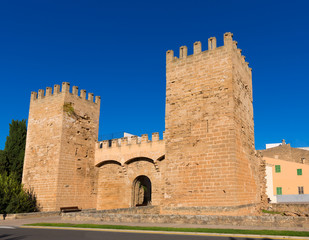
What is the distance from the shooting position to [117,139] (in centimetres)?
1902

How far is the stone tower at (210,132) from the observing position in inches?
448

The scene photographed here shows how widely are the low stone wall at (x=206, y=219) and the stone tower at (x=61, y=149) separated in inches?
213

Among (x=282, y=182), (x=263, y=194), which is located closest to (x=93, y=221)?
(x=263, y=194)

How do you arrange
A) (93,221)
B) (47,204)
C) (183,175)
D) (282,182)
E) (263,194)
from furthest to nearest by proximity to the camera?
1. (282,182)
2. (47,204)
3. (263,194)
4. (183,175)
5. (93,221)

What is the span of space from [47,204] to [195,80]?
417 inches

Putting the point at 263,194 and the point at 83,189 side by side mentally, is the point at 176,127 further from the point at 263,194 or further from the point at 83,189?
the point at 83,189

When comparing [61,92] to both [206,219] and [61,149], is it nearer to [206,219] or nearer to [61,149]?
[61,149]

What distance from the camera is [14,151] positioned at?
22656 mm

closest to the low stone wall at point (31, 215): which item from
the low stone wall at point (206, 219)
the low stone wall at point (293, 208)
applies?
the low stone wall at point (206, 219)

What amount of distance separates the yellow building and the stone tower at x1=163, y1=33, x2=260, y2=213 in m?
16.6

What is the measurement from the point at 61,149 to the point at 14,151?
7959mm

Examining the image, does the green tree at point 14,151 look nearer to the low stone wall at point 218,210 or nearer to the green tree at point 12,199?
the green tree at point 12,199

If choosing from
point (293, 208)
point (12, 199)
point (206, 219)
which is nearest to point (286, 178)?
point (293, 208)

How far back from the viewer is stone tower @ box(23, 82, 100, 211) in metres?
16.7
